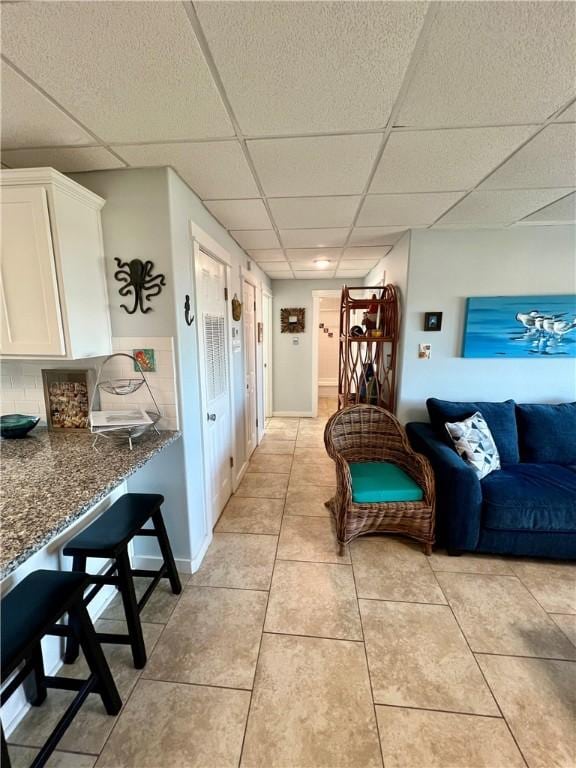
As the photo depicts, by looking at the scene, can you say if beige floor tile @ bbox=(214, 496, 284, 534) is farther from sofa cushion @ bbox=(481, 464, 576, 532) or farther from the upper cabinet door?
the upper cabinet door

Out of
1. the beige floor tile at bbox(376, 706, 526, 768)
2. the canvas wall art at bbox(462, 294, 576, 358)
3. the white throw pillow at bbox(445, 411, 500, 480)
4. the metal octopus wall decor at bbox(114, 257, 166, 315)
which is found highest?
the metal octopus wall decor at bbox(114, 257, 166, 315)

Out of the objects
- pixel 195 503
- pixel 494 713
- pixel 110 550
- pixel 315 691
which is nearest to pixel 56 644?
pixel 110 550

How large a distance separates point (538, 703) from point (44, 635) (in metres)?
1.89

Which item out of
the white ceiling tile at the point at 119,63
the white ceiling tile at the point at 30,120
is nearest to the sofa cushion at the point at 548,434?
the white ceiling tile at the point at 119,63

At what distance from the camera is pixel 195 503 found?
199 cm

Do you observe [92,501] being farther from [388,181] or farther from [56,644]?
[388,181]

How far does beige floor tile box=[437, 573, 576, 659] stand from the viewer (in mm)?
1479

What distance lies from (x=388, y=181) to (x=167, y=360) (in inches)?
62.1

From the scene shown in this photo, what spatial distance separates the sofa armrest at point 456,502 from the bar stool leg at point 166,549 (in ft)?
5.59

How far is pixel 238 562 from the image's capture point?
205 cm

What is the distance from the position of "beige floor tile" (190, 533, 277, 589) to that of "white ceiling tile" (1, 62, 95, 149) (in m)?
2.35

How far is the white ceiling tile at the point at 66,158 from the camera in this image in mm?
1425

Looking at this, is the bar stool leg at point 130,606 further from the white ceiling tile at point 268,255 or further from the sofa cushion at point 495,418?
the white ceiling tile at point 268,255

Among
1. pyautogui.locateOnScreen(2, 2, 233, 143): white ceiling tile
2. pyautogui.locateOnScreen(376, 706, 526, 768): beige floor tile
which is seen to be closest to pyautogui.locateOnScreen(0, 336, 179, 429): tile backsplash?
pyautogui.locateOnScreen(2, 2, 233, 143): white ceiling tile
